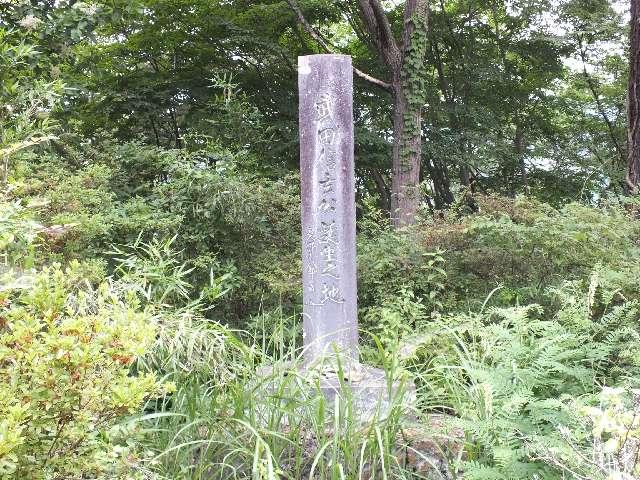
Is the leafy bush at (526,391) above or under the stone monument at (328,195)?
under

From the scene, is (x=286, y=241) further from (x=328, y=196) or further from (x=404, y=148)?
(x=404, y=148)

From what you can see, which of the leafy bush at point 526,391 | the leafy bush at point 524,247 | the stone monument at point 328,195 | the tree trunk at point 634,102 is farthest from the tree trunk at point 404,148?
the leafy bush at point 526,391

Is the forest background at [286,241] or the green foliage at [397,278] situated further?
the green foliage at [397,278]

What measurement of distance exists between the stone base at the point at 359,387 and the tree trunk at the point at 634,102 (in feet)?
12.4

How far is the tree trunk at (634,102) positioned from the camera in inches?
224

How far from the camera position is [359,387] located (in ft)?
10.3

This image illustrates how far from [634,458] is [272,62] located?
753cm

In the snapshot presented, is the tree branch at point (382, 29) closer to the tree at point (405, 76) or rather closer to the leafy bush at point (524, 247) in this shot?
the tree at point (405, 76)

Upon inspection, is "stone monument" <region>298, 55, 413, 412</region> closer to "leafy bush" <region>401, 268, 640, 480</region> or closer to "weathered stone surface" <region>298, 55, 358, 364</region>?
"weathered stone surface" <region>298, 55, 358, 364</region>

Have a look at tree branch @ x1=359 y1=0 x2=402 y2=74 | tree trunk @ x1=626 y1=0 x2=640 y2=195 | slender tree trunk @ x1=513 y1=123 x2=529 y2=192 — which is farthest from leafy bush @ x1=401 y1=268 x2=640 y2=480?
slender tree trunk @ x1=513 y1=123 x2=529 y2=192

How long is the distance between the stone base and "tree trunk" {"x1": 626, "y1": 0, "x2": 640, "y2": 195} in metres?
3.79

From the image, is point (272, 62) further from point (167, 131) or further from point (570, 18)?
point (570, 18)

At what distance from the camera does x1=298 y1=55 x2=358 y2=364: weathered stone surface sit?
12.3 ft

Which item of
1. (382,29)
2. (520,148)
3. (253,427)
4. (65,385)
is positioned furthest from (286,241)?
(520,148)
